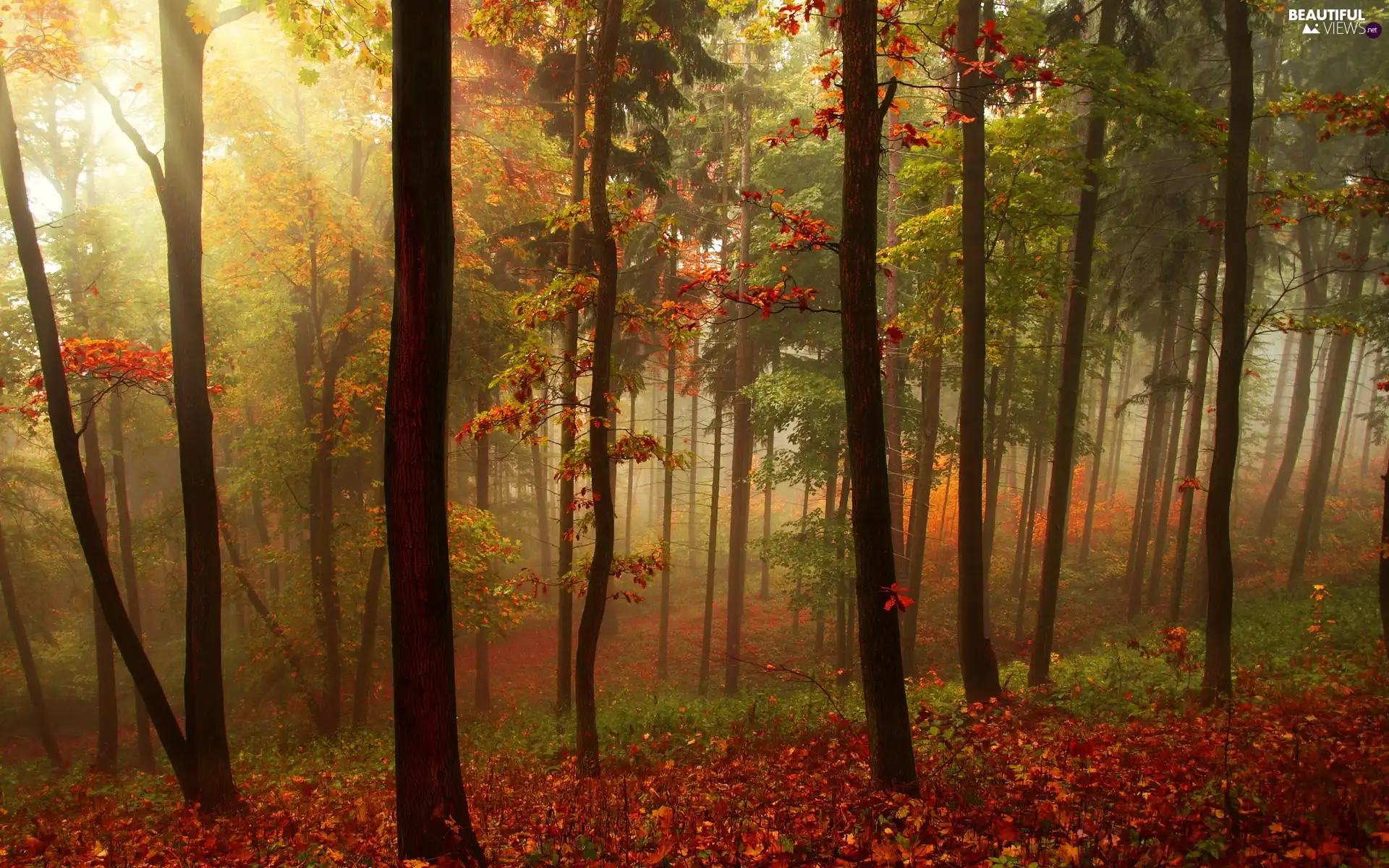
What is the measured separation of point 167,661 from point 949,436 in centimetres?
2533

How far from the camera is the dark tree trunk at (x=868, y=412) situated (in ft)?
Result: 19.2

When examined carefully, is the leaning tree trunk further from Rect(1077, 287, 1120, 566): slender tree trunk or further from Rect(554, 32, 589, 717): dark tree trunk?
Rect(1077, 287, 1120, 566): slender tree trunk

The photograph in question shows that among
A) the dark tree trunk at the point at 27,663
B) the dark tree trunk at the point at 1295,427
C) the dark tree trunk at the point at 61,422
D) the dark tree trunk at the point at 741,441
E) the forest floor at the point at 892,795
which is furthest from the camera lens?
the dark tree trunk at the point at 1295,427

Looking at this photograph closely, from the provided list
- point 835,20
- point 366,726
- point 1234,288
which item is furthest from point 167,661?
point 1234,288

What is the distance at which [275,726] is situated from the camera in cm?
1777

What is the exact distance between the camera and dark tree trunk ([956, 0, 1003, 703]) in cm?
995

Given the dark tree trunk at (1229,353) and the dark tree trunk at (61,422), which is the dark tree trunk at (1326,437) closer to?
the dark tree trunk at (1229,353)

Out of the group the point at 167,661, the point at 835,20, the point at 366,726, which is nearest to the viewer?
the point at 835,20

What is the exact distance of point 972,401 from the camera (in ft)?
34.0

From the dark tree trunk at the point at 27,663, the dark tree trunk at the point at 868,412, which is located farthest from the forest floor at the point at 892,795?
the dark tree trunk at the point at 27,663

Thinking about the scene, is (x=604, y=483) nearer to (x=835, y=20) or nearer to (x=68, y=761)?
(x=835, y=20)

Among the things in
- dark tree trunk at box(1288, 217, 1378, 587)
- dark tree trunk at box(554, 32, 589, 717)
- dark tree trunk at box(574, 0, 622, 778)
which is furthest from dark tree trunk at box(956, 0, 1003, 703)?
dark tree trunk at box(1288, 217, 1378, 587)

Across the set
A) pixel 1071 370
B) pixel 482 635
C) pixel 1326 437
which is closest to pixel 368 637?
pixel 482 635

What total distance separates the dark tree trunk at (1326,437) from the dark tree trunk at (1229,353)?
509 inches
